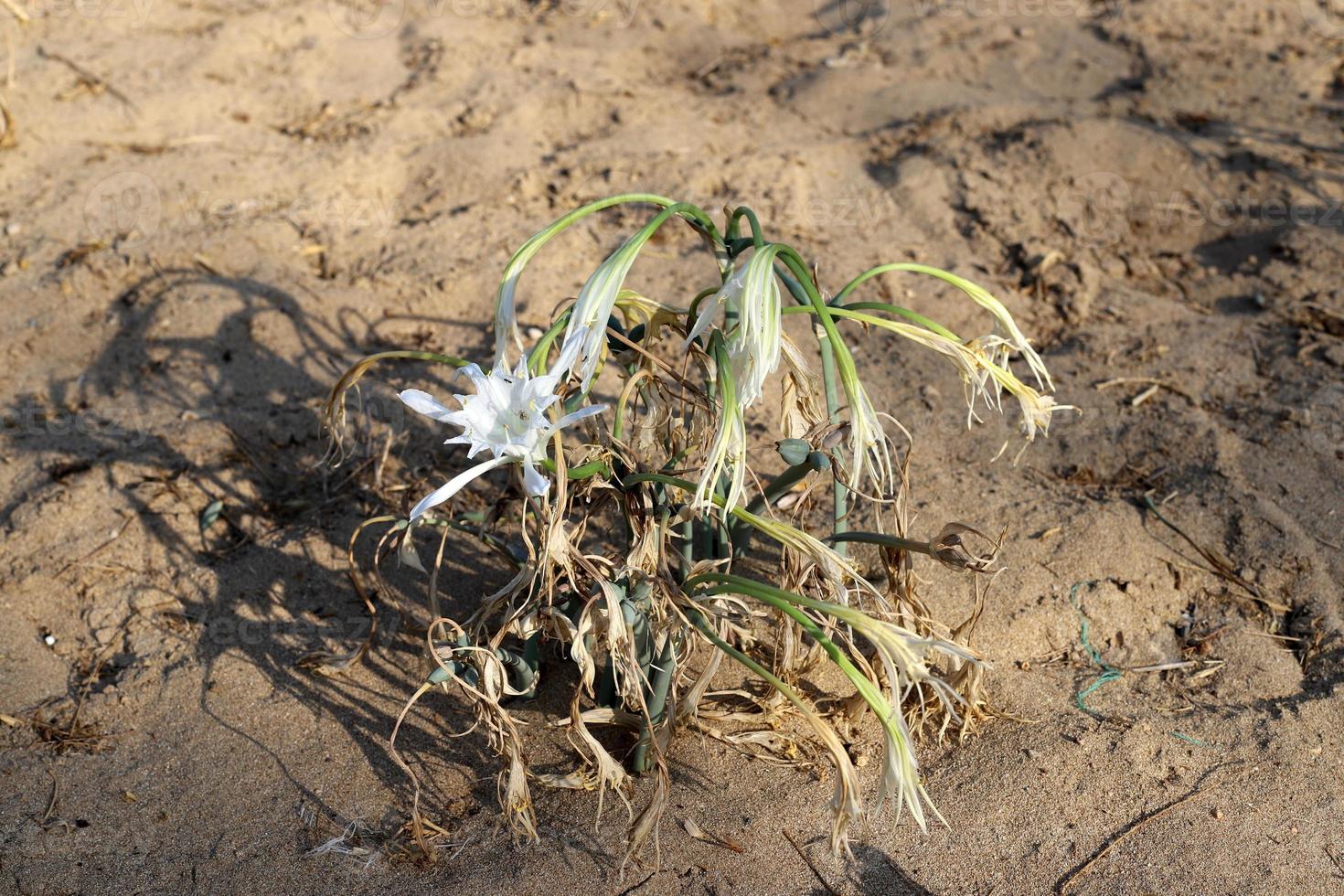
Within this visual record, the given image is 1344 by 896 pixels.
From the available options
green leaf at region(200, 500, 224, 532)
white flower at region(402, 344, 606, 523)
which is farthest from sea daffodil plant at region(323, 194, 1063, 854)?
green leaf at region(200, 500, 224, 532)

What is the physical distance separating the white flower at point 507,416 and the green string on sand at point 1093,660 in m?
1.02

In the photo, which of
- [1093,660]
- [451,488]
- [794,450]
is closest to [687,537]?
[794,450]

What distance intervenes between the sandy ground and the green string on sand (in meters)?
0.01

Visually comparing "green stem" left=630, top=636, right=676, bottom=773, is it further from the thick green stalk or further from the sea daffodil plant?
the thick green stalk

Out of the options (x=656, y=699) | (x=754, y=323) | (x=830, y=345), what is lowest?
(x=656, y=699)

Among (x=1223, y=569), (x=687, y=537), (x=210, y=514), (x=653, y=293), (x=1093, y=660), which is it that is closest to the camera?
(x=687, y=537)

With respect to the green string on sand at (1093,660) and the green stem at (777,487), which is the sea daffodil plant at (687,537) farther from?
the green string on sand at (1093,660)

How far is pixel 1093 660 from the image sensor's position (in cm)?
180

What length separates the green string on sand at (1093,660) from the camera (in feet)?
5.69

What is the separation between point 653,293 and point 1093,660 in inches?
49.0

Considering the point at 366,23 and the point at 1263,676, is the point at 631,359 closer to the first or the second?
the point at 1263,676

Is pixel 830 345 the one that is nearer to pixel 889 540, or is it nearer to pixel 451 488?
pixel 889 540

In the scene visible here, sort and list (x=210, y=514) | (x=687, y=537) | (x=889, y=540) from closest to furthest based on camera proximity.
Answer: (x=889, y=540), (x=687, y=537), (x=210, y=514)

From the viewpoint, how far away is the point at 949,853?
1.53 metres
